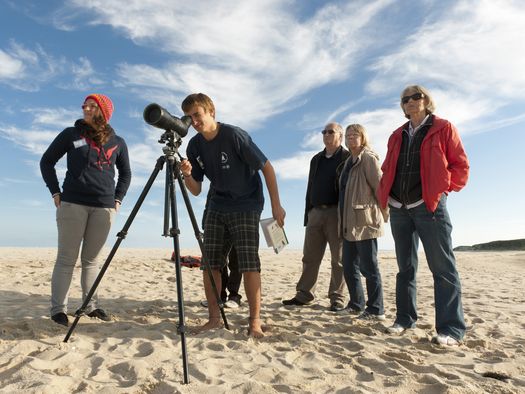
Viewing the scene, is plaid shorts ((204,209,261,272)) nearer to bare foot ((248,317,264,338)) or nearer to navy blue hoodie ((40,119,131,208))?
bare foot ((248,317,264,338))

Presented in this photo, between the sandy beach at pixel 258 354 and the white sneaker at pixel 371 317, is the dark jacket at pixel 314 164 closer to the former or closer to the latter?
the sandy beach at pixel 258 354

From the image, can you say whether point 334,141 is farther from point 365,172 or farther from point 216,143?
point 216,143

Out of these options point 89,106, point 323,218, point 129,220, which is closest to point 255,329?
point 129,220

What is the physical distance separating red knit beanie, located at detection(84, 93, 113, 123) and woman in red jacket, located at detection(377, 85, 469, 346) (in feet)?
8.94

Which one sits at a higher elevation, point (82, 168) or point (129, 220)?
point (82, 168)

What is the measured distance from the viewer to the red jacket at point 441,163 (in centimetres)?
324

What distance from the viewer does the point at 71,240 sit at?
3.78 m

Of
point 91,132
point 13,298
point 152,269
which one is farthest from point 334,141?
point 152,269

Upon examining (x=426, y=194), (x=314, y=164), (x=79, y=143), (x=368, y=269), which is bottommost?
(x=368, y=269)

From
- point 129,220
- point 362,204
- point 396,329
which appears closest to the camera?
point 129,220

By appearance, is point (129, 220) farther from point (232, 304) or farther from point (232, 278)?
point (232, 278)

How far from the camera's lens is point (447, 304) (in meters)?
3.33

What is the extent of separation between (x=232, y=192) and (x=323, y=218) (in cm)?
169

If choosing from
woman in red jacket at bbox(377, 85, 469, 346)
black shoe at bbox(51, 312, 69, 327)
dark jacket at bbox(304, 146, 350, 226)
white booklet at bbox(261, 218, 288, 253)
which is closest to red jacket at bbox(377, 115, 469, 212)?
woman in red jacket at bbox(377, 85, 469, 346)
